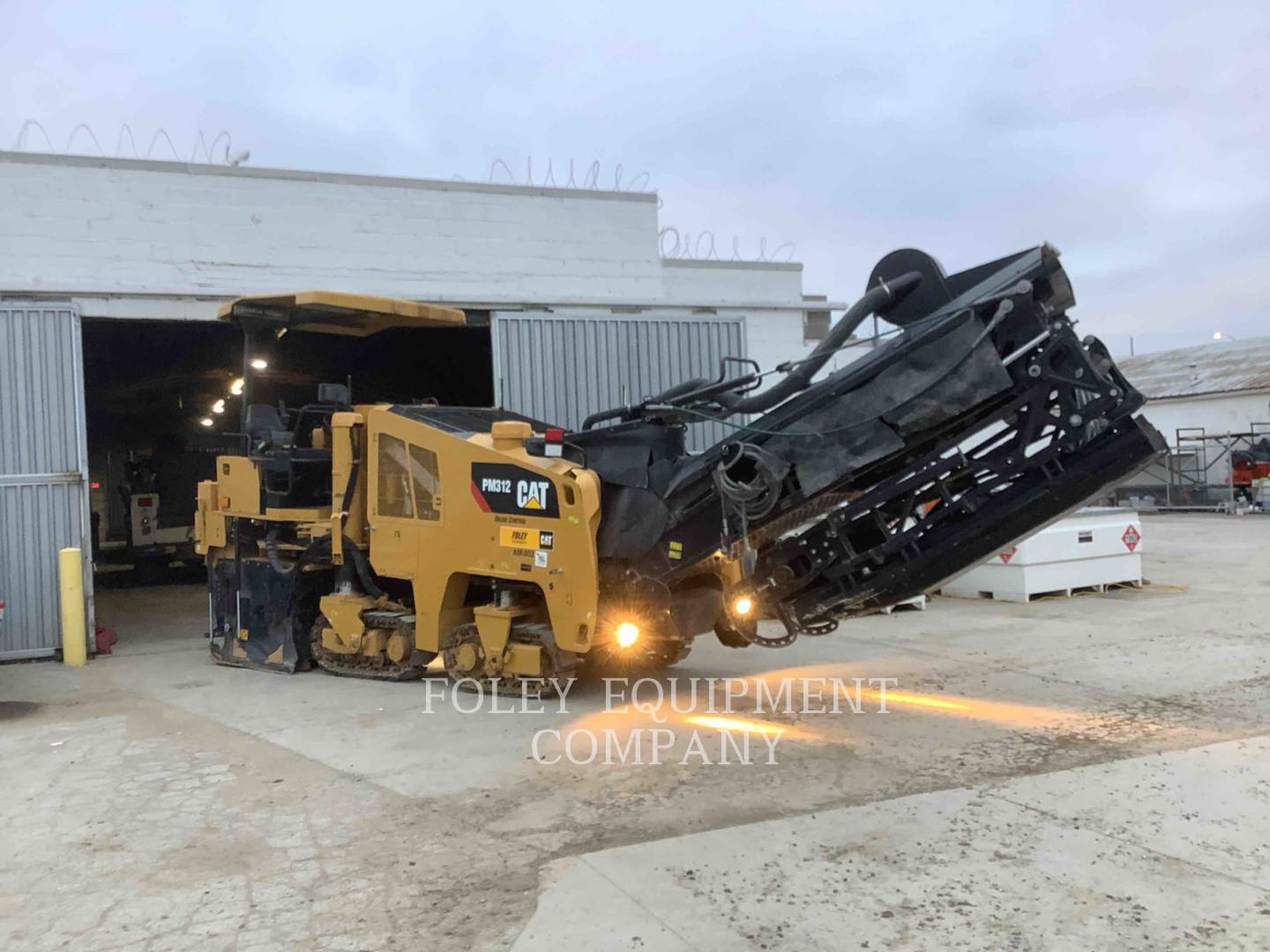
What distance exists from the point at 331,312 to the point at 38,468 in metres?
3.71

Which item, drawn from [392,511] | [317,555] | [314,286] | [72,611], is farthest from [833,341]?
[314,286]

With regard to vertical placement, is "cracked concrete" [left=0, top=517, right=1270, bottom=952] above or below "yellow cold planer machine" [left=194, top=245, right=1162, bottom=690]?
below

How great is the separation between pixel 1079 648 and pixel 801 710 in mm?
3502

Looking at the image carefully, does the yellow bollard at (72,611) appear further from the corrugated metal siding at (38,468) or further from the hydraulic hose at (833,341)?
the hydraulic hose at (833,341)

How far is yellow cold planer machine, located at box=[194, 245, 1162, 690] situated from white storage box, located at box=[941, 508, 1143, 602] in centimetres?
517

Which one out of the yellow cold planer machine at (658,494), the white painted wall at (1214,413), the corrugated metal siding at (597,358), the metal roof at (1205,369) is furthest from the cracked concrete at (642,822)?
the metal roof at (1205,369)

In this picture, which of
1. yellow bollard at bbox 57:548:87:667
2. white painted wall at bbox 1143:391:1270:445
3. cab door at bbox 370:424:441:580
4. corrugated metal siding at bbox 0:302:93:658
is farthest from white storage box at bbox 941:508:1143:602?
white painted wall at bbox 1143:391:1270:445

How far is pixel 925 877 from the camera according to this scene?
13.7 ft

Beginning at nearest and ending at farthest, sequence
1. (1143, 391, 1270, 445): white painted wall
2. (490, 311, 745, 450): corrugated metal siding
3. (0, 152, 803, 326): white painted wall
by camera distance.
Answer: (0, 152, 803, 326): white painted wall
(490, 311, 745, 450): corrugated metal siding
(1143, 391, 1270, 445): white painted wall

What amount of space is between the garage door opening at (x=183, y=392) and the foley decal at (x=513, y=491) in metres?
2.95

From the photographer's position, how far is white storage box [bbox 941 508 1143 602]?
12102 millimetres

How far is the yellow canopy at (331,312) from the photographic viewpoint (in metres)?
8.45

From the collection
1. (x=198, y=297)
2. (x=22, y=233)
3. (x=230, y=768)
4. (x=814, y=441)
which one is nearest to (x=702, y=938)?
(x=814, y=441)

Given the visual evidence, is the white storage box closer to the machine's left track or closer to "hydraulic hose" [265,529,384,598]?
the machine's left track
